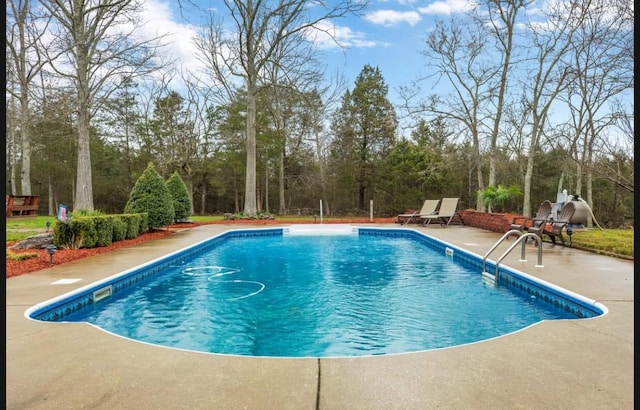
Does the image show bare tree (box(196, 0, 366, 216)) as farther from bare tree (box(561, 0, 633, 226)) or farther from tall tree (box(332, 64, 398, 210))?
bare tree (box(561, 0, 633, 226))

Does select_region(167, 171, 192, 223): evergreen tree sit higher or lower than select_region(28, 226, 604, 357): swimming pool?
higher

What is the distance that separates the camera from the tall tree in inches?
903

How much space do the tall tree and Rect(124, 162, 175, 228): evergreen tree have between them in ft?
43.8

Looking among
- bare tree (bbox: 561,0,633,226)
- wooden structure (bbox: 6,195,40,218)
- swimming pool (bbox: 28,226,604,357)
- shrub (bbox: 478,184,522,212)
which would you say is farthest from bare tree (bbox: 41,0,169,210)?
bare tree (bbox: 561,0,633,226)

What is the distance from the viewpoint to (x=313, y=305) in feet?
16.6

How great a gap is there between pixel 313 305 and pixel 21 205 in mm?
15430

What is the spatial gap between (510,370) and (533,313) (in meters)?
2.48

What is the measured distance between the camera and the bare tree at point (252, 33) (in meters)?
16.1

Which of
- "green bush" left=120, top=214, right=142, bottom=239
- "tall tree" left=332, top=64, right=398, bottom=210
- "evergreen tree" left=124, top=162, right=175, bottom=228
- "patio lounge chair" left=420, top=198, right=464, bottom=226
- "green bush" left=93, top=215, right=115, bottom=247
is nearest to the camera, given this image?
"green bush" left=93, top=215, right=115, bottom=247

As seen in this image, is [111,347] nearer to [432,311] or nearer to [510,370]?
[510,370]

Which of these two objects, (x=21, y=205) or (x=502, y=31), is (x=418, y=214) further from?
(x=21, y=205)

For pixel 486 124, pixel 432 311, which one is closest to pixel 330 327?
pixel 432 311

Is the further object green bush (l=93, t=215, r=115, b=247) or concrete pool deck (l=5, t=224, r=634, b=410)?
green bush (l=93, t=215, r=115, b=247)

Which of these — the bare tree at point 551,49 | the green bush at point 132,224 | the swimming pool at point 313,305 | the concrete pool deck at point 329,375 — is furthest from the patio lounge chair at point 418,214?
the concrete pool deck at point 329,375
